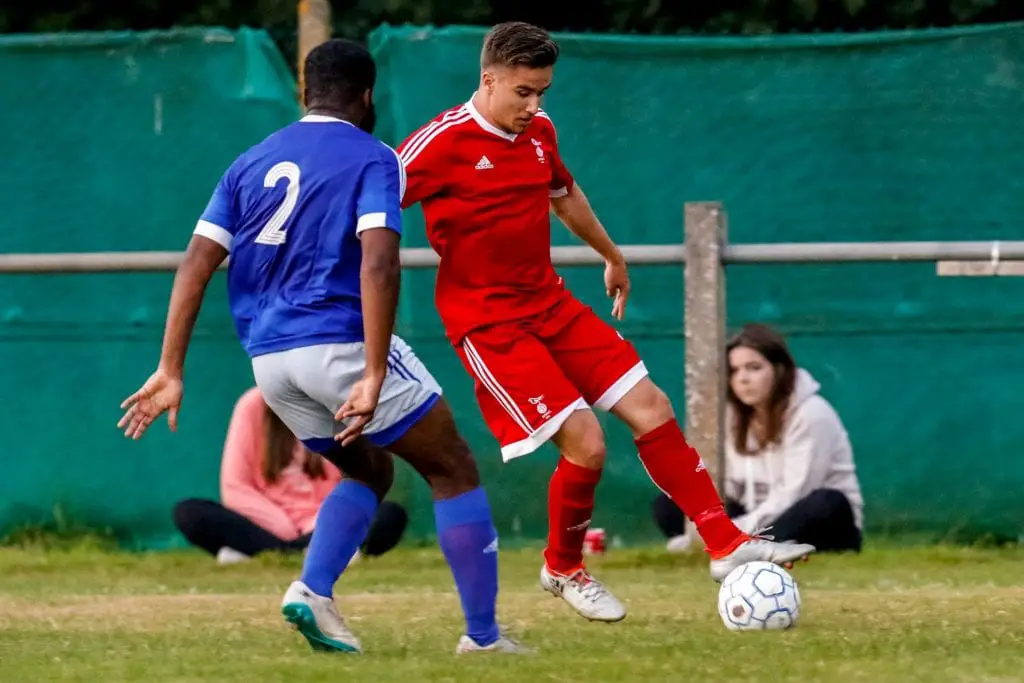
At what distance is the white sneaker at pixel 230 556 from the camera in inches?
373

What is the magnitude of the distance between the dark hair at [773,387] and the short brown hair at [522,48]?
3090 millimetres

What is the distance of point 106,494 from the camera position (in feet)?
33.4

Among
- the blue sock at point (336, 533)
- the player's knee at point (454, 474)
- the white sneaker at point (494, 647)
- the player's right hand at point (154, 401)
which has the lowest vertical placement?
the white sneaker at point (494, 647)

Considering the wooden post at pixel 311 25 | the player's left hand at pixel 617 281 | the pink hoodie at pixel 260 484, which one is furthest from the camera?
the wooden post at pixel 311 25

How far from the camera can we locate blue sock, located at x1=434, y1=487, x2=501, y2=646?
5.82m

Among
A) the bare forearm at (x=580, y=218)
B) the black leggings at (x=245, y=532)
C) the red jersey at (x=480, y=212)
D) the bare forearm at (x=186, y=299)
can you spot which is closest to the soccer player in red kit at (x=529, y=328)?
the red jersey at (x=480, y=212)

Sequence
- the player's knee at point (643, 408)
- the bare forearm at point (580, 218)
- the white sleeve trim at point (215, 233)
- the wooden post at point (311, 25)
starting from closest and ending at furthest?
the white sleeve trim at point (215, 233), the player's knee at point (643, 408), the bare forearm at point (580, 218), the wooden post at point (311, 25)

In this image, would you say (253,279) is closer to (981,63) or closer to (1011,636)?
(1011,636)

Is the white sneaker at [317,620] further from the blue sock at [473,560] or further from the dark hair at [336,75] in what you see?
the dark hair at [336,75]

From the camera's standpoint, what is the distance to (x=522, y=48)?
20.5 ft

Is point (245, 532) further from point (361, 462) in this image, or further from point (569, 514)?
point (361, 462)

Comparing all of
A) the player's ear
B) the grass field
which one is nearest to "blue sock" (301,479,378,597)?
the grass field

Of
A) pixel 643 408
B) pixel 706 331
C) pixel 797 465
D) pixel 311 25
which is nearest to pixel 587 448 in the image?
pixel 643 408

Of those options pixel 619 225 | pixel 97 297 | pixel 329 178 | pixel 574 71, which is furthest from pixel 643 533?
pixel 329 178
